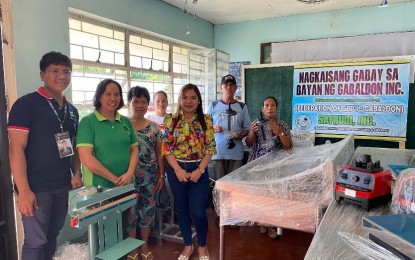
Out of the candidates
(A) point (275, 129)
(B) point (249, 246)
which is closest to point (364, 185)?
(A) point (275, 129)

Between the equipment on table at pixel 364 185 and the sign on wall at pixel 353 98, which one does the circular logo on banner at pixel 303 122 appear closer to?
the sign on wall at pixel 353 98

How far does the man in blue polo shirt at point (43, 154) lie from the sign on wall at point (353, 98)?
2.83 meters

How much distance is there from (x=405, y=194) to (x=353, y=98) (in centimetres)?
257

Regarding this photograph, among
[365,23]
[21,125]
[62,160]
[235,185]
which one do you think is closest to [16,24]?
[21,125]

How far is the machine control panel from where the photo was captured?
4.13 ft

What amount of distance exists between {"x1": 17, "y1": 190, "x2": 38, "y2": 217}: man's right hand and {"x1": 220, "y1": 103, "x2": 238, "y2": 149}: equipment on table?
1646 millimetres

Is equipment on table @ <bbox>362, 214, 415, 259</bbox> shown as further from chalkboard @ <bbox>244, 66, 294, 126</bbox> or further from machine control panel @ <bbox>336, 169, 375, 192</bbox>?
chalkboard @ <bbox>244, 66, 294, 126</bbox>

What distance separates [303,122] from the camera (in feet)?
12.2

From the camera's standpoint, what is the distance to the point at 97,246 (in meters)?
1.24

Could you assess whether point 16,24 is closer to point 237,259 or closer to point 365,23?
point 237,259

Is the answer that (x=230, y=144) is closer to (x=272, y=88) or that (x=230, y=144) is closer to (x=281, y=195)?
(x=281, y=195)

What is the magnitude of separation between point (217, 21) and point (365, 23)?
7.33ft

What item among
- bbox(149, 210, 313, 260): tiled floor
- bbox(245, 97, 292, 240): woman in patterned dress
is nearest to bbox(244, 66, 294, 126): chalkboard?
bbox(245, 97, 292, 240): woman in patterned dress

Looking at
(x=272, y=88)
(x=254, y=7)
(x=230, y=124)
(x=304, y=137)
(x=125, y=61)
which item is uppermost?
(x=254, y=7)
